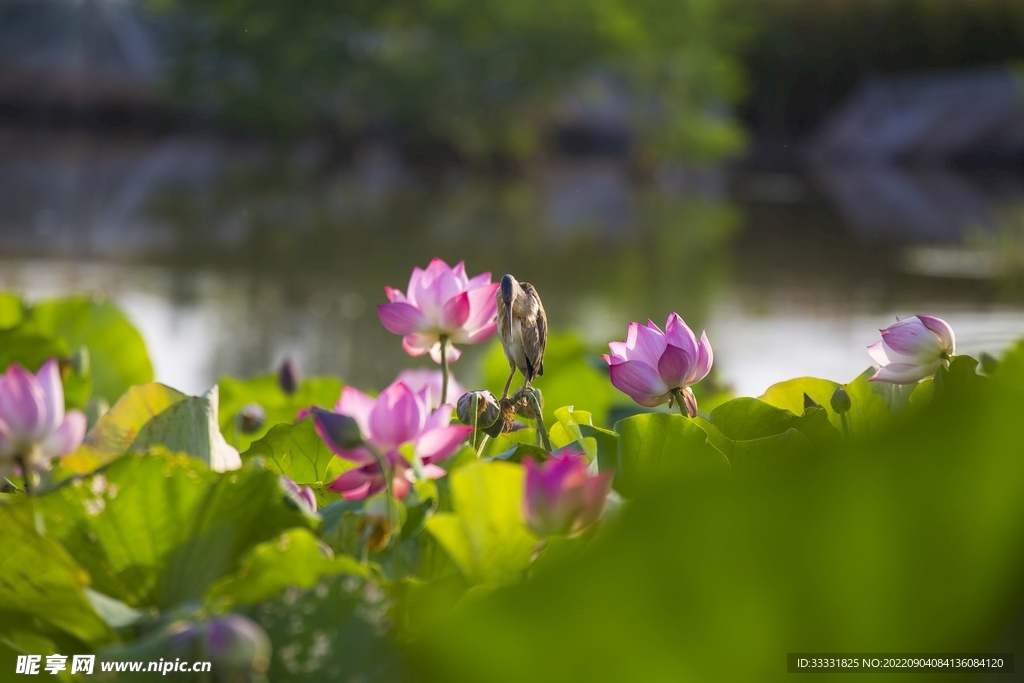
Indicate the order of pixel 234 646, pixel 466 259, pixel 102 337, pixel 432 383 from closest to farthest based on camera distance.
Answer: pixel 234 646, pixel 432 383, pixel 102 337, pixel 466 259

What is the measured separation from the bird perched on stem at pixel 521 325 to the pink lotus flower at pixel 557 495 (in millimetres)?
102

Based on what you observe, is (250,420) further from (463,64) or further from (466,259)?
(463,64)

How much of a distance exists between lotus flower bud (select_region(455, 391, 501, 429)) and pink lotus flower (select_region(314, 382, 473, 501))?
0.03 metres

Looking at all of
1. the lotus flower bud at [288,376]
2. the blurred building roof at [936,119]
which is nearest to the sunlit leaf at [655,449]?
the lotus flower bud at [288,376]

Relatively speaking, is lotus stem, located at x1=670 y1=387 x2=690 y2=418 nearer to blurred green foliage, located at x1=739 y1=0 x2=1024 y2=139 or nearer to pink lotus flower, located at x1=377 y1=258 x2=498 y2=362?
pink lotus flower, located at x1=377 y1=258 x2=498 y2=362

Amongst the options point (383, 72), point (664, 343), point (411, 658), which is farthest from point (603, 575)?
point (383, 72)

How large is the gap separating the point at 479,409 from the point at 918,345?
171 millimetres

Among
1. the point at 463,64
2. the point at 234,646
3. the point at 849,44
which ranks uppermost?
the point at 849,44

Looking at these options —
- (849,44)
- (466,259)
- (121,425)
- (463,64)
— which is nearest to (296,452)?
(121,425)

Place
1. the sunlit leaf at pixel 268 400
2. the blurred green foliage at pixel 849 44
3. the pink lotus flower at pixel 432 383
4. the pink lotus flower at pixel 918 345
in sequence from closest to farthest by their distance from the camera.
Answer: the pink lotus flower at pixel 918 345, the pink lotus flower at pixel 432 383, the sunlit leaf at pixel 268 400, the blurred green foliage at pixel 849 44

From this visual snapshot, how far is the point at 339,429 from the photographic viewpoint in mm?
291

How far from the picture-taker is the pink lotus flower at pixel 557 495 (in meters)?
0.26

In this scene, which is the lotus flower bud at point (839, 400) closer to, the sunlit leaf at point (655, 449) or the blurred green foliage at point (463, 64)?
the sunlit leaf at point (655, 449)

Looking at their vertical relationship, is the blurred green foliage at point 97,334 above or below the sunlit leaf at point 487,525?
above
